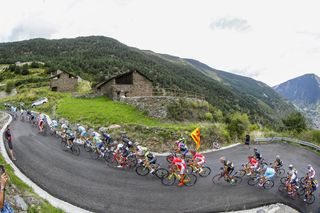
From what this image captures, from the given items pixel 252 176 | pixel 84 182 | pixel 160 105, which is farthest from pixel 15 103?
pixel 252 176

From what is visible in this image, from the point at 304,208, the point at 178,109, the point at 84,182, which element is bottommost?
the point at 304,208

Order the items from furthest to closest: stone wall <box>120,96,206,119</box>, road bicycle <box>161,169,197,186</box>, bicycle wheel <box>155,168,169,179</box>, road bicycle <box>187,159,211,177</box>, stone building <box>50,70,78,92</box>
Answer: stone building <box>50,70,78,92</box>
stone wall <box>120,96,206,119</box>
road bicycle <box>187,159,211,177</box>
bicycle wheel <box>155,168,169,179</box>
road bicycle <box>161,169,197,186</box>

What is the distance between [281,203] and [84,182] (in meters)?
11.8

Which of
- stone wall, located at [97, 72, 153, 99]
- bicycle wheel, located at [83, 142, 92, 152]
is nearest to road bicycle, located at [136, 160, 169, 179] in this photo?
bicycle wheel, located at [83, 142, 92, 152]

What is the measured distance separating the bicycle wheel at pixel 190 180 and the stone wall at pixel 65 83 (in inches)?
2421

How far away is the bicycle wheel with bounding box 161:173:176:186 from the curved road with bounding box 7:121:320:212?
398 mm

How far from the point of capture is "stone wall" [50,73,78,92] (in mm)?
71938

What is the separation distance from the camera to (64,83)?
7288 cm

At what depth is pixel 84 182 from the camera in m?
15.9

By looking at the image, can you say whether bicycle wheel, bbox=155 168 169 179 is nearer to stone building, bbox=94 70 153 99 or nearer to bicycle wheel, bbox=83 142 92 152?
bicycle wheel, bbox=83 142 92 152

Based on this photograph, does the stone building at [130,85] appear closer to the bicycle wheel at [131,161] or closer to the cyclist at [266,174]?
the bicycle wheel at [131,161]

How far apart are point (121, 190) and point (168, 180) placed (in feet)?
10.9

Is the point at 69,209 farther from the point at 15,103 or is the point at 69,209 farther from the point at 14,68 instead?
the point at 14,68

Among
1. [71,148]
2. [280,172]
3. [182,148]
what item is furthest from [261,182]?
[71,148]
